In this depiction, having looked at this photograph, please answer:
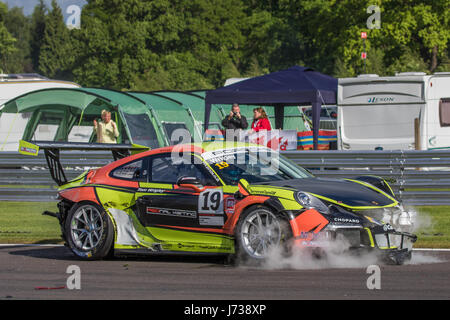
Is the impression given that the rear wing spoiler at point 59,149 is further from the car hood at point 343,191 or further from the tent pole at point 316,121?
the tent pole at point 316,121

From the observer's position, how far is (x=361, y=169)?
15.2 metres

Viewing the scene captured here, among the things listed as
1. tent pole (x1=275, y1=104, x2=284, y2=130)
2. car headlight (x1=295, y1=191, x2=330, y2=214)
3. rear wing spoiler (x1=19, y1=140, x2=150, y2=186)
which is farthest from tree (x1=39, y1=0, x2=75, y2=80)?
car headlight (x1=295, y1=191, x2=330, y2=214)

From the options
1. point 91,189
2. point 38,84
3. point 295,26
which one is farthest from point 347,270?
point 295,26

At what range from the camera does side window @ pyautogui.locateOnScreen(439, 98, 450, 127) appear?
71.5ft

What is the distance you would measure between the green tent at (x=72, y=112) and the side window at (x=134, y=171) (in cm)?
1694

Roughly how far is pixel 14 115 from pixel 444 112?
13.6m

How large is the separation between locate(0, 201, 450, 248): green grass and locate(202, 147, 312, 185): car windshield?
2.25 m

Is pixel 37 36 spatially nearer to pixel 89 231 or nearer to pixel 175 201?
pixel 89 231

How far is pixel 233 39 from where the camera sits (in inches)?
2749

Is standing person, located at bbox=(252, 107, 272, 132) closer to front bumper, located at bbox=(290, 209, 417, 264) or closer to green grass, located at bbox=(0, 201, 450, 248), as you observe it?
green grass, located at bbox=(0, 201, 450, 248)

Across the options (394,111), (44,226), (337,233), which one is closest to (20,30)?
(394,111)
